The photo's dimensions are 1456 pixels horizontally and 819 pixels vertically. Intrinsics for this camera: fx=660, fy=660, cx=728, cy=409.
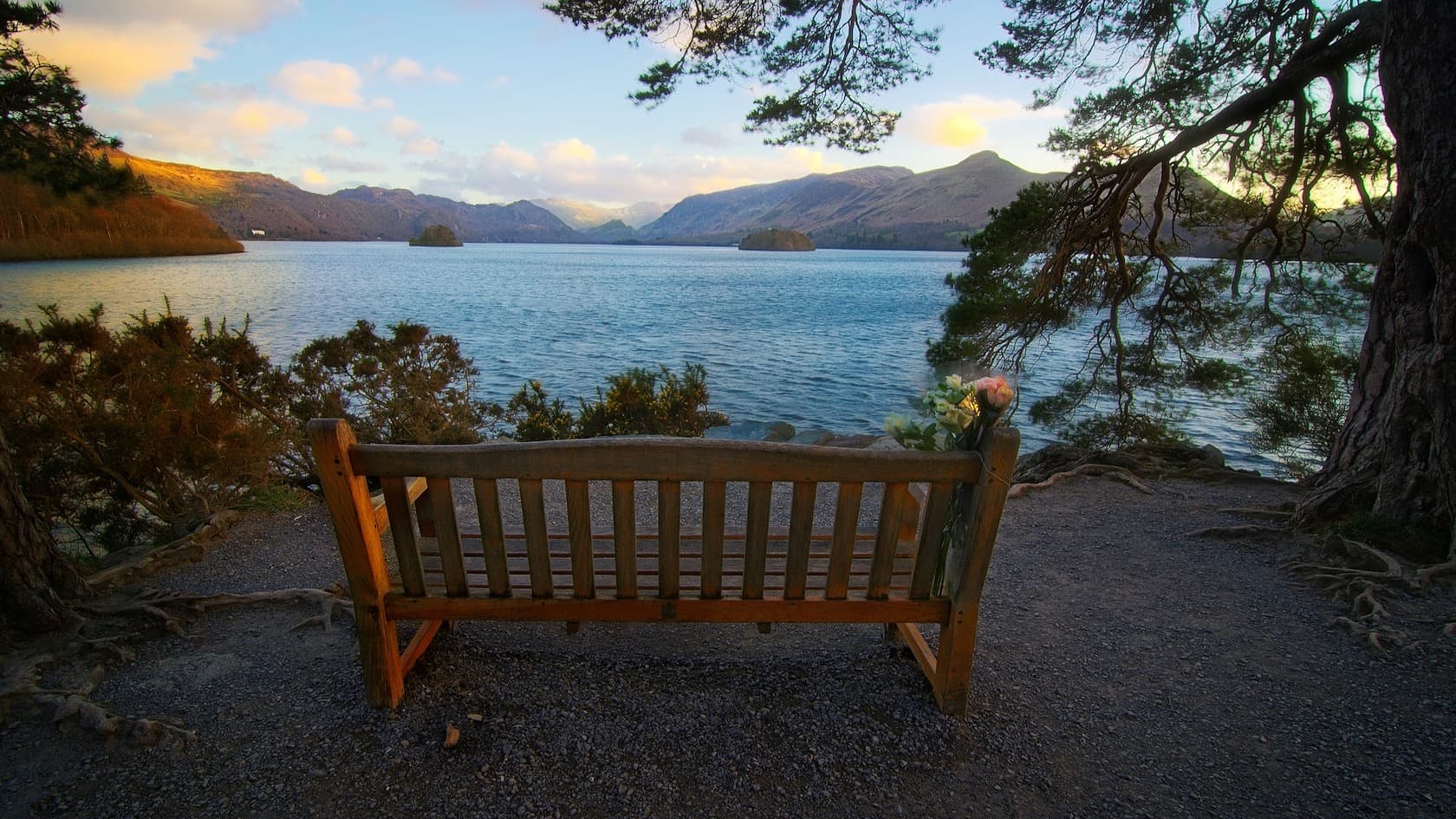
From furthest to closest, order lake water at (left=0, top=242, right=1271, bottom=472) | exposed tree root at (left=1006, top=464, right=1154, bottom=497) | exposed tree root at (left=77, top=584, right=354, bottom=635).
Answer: lake water at (left=0, top=242, right=1271, bottom=472)
exposed tree root at (left=1006, top=464, right=1154, bottom=497)
exposed tree root at (left=77, top=584, right=354, bottom=635)

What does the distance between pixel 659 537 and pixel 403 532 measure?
35.2 inches

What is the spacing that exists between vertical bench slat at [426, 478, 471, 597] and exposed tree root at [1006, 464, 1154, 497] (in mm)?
4933

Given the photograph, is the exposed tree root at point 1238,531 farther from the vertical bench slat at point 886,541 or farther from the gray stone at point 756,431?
the gray stone at point 756,431

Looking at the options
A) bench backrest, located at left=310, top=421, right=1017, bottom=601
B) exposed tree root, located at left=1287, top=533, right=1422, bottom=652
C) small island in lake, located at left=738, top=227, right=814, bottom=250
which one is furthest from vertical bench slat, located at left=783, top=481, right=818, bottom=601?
small island in lake, located at left=738, top=227, right=814, bottom=250

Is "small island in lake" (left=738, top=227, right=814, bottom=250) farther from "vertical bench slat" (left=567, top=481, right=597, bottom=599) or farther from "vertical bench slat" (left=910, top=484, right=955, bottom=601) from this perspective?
"vertical bench slat" (left=567, top=481, right=597, bottom=599)

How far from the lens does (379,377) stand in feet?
24.4

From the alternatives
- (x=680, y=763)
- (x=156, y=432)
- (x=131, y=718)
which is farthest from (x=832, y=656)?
(x=156, y=432)

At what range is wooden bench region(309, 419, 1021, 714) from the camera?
215 centimetres

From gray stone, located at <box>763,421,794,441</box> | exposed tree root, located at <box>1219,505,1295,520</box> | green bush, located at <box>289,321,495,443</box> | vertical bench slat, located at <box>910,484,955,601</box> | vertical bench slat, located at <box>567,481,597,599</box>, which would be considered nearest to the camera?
vertical bench slat, located at <box>567,481,597,599</box>

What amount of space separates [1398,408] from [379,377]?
8.80 metres

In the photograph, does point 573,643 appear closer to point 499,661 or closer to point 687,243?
point 499,661

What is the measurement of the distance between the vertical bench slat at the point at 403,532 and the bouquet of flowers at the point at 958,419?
1.86m

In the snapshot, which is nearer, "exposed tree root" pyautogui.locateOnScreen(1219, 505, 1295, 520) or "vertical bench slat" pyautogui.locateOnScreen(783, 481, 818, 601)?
"vertical bench slat" pyautogui.locateOnScreen(783, 481, 818, 601)

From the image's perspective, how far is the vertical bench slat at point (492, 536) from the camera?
2213mm
